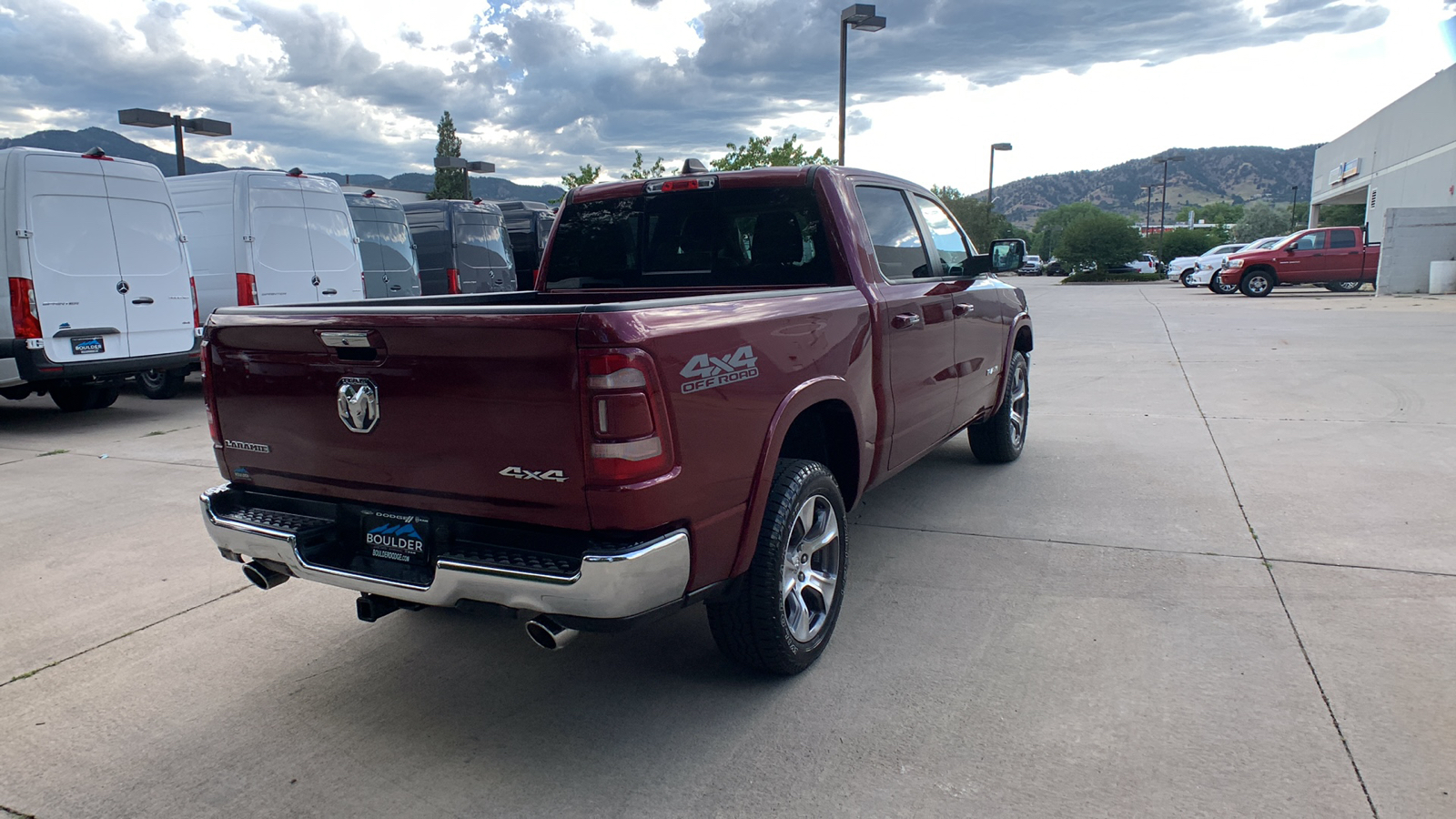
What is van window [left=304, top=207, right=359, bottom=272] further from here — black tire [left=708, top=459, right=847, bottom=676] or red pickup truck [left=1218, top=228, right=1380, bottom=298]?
red pickup truck [left=1218, top=228, right=1380, bottom=298]

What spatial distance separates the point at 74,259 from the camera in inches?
330

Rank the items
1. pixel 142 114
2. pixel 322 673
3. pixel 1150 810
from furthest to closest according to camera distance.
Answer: pixel 142 114 → pixel 322 673 → pixel 1150 810

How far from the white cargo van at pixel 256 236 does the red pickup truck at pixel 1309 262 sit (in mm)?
→ 22624

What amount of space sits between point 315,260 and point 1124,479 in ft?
30.5

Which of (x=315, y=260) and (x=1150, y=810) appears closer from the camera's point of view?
(x=1150, y=810)

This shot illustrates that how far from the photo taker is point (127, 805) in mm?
2697

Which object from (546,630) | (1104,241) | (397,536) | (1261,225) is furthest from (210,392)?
(1261,225)

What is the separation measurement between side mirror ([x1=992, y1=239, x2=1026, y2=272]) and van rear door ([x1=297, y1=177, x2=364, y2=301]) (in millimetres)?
8271

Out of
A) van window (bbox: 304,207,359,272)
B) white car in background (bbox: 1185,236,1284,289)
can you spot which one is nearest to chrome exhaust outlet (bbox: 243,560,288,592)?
van window (bbox: 304,207,359,272)

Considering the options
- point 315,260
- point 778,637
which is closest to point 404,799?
point 778,637

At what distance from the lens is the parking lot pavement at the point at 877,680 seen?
2.72m

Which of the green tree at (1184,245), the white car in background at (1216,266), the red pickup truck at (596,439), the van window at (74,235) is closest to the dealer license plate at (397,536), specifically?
the red pickup truck at (596,439)

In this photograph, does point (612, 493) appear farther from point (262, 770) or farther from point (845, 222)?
point (845, 222)

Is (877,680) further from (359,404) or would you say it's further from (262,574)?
(262,574)
